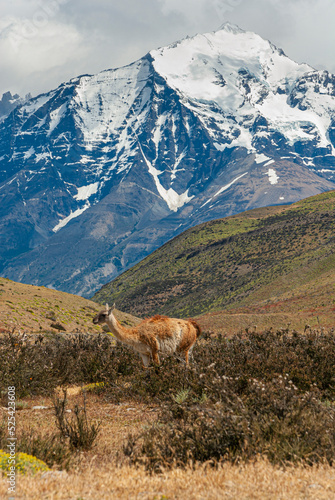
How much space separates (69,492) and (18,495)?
0.53m

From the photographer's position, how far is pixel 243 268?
10906 centimetres

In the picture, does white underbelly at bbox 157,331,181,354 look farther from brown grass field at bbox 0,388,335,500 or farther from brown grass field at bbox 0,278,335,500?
brown grass field at bbox 0,388,335,500

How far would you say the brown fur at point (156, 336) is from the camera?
484 inches

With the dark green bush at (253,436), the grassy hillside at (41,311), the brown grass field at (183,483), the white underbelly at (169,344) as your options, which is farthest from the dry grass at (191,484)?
the grassy hillside at (41,311)

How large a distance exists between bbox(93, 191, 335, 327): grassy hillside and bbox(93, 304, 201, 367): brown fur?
40195 millimetres

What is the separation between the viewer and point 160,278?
13525 centimetres

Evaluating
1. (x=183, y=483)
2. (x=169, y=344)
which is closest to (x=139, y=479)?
(x=183, y=483)

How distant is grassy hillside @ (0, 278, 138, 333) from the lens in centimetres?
2869

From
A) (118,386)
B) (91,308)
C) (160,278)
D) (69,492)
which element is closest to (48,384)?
(118,386)

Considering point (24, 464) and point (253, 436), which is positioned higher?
point (24, 464)

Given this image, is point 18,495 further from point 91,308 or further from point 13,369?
point 91,308

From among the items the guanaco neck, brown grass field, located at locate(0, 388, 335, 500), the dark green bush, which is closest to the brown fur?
the guanaco neck

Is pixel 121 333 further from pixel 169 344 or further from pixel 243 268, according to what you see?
pixel 243 268

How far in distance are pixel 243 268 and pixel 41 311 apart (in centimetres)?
7976
